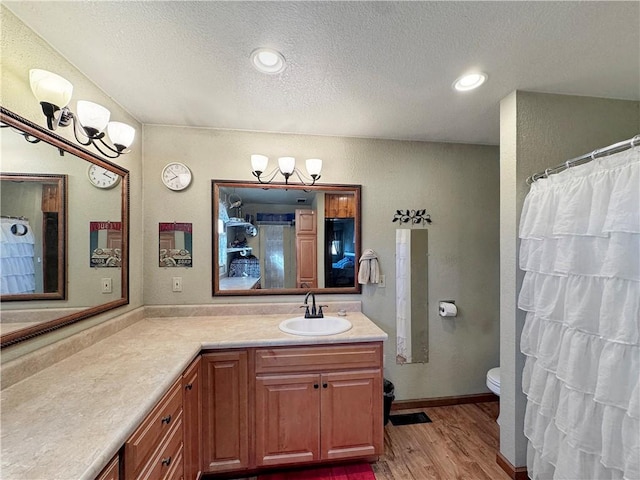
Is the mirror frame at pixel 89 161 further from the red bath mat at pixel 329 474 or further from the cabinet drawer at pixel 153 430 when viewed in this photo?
the red bath mat at pixel 329 474

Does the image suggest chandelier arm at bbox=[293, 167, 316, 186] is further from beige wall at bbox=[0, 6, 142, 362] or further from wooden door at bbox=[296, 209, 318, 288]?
beige wall at bbox=[0, 6, 142, 362]

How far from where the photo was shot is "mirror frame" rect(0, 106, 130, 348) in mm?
1100

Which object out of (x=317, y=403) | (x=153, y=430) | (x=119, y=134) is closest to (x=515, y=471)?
(x=317, y=403)

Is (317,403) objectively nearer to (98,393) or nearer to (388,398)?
(388,398)

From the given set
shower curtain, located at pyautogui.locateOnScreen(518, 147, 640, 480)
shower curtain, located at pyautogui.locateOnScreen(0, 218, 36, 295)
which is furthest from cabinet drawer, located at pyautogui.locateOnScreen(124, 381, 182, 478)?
shower curtain, located at pyautogui.locateOnScreen(518, 147, 640, 480)

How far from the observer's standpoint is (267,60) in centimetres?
140

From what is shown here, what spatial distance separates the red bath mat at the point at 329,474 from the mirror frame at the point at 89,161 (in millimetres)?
1456

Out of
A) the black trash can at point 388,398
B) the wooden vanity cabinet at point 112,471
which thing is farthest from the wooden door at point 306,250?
the wooden vanity cabinet at point 112,471

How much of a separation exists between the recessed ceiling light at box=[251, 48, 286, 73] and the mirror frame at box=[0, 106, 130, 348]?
1.04 metres

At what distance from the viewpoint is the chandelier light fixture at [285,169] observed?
81.4 inches

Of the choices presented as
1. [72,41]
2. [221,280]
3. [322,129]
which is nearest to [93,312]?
[221,280]

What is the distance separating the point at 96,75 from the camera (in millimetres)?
1515

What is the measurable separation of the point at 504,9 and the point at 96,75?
2053 mm

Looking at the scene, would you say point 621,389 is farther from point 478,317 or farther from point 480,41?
point 480,41
